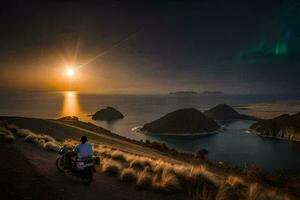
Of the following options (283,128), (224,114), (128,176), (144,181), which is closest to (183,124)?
(283,128)

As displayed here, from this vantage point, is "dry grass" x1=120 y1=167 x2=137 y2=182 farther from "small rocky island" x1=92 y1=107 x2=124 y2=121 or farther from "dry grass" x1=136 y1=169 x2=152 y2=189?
"small rocky island" x1=92 y1=107 x2=124 y2=121

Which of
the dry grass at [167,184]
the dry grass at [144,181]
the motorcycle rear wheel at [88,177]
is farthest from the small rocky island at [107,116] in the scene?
the dry grass at [167,184]

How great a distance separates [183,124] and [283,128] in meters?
44.5

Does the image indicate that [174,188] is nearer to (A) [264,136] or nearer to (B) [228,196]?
(B) [228,196]

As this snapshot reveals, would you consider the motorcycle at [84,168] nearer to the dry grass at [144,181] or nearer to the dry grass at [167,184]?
the dry grass at [144,181]

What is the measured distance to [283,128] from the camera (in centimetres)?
10800

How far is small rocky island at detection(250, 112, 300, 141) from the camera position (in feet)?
336

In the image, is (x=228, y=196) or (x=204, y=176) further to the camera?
(x=204, y=176)

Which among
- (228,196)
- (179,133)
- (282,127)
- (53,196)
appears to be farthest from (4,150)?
(282,127)

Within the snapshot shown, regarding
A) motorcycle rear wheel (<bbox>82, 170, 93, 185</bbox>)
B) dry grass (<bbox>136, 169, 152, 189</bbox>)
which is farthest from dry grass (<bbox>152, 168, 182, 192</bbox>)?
motorcycle rear wheel (<bbox>82, 170, 93, 185</bbox>)

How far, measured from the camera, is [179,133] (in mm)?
118375

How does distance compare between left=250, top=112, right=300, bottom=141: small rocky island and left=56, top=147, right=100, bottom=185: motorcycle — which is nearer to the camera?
left=56, top=147, right=100, bottom=185: motorcycle

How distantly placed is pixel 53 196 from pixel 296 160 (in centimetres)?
8411

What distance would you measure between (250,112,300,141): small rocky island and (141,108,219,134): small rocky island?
994 inches
